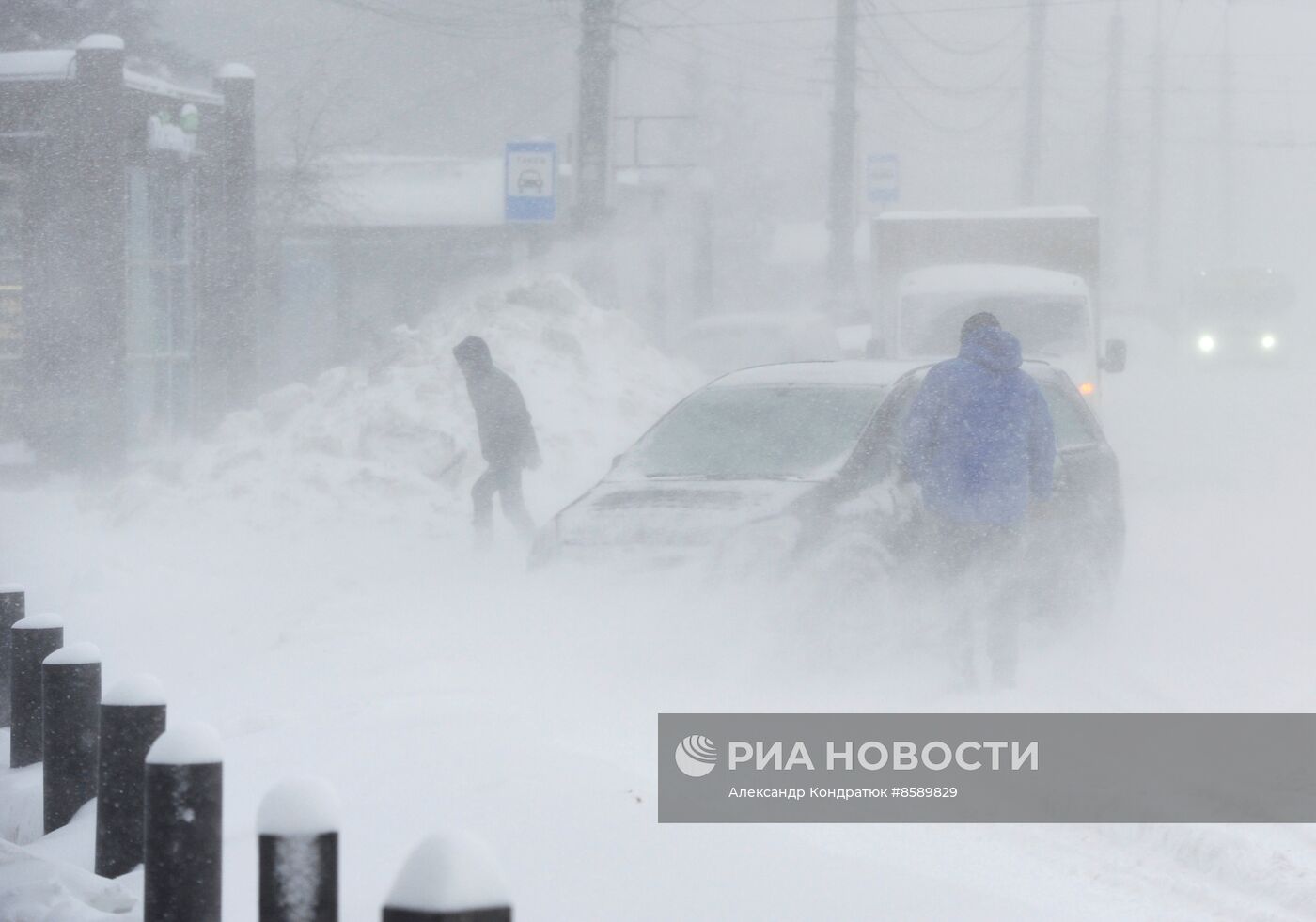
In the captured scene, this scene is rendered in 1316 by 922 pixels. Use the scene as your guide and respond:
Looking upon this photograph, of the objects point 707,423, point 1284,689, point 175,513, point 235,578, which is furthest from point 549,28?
point 1284,689

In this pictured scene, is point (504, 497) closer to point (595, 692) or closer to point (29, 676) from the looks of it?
point (595, 692)

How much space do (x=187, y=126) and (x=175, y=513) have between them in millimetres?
5222

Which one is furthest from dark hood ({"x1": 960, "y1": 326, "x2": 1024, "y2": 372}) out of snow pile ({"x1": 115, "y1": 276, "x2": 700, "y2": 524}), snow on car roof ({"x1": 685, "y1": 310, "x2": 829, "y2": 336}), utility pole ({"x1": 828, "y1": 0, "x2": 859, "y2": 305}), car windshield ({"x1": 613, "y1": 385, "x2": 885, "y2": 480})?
snow on car roof ({"x1": 685, "y1": 310, "x2": 829, "y2": 336})

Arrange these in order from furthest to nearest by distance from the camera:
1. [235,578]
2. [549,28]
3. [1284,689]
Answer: [549,28], [235,578], [1284,689]

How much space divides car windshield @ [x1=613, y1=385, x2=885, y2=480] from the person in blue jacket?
0.58 m

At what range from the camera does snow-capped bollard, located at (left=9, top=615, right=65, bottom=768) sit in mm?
5938

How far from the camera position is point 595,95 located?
54.9ft

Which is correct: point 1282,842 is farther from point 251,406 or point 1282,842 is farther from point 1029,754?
point 251,406

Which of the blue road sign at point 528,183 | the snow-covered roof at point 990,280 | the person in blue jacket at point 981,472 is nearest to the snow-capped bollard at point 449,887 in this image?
the person in blue jacket at point 981,472

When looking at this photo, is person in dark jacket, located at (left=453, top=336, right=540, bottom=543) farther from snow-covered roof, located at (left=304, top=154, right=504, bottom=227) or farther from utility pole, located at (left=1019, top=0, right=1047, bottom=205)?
snow-covered roof, located at (left=304, top=154, right=504, bottom=227)

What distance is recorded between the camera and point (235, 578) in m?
10.5

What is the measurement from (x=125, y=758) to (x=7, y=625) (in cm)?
256

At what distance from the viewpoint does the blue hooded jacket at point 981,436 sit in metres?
7.09

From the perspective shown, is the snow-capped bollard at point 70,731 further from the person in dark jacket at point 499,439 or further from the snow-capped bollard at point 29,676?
the person in dark jacket at point 499,439
